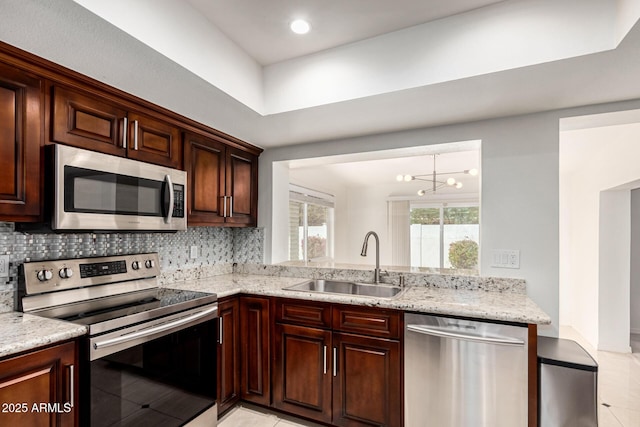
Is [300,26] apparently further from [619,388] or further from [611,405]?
[619,388]

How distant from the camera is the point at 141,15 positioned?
4.63 feet

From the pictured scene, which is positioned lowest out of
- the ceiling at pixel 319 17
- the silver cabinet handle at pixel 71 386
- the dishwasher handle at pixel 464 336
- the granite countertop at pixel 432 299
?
the silver cabinet handle at pixel 71 386

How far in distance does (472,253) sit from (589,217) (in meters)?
2.34

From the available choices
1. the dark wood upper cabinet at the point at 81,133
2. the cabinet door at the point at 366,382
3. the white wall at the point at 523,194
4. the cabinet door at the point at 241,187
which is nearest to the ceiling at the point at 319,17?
the dark wood upper cabinet at the point at 81,133

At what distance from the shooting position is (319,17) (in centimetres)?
176

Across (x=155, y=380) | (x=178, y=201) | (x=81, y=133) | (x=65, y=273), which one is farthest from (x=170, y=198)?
(x=155, y=380)

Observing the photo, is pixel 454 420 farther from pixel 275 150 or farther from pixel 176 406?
pixel 275 150

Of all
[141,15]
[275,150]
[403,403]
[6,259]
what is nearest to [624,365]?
[403,403]

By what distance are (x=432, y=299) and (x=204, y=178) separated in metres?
1.79

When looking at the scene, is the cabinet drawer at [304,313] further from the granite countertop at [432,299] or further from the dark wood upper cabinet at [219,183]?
the dark wood upper cabinet at [219,183]

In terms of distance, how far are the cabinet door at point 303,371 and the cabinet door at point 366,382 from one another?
75 mm

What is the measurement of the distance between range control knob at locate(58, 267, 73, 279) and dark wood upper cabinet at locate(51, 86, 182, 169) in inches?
26.4

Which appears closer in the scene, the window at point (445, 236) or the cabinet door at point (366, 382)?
the cabinet door at point (366, 382)

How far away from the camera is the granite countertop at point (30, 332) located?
4.10 feet
